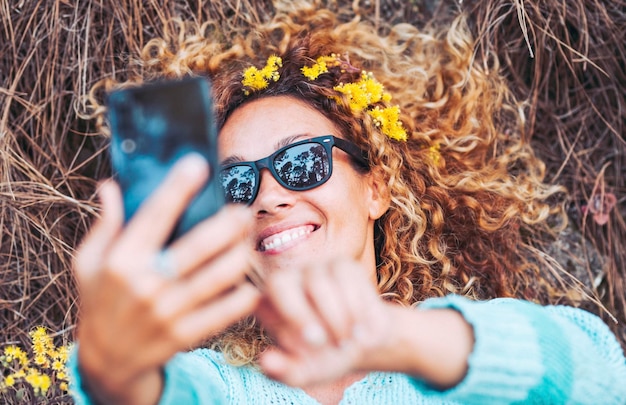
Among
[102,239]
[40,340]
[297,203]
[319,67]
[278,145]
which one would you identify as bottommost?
[40,340]

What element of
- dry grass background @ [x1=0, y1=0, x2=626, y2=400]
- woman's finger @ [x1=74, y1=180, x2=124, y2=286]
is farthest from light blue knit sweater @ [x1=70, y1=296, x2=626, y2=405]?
dry grass background @ [x1=0, y1=0, x2=626, y2=400]

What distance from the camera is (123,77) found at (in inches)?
110

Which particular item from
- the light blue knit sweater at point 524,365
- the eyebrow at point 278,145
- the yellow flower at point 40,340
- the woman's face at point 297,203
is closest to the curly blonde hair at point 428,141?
the woman's face at point 297,203

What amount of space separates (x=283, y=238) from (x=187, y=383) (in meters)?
0.63

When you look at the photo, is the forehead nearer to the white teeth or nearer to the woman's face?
the woman's face

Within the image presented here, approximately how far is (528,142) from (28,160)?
2384 millimetres

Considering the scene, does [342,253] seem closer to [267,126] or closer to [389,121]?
[267,126]

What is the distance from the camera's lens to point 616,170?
2.88 meters

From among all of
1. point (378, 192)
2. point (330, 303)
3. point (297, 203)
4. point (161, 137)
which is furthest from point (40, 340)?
point (330, 303)

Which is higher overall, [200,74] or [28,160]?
[200,74]

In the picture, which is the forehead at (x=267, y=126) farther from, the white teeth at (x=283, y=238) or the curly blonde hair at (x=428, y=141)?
the white teeth at (x=283, y=238)

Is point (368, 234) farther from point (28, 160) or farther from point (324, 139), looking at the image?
point (28, 160)

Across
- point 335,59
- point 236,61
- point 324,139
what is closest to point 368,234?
point 324,139

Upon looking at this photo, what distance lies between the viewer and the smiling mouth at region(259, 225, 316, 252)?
195cm
